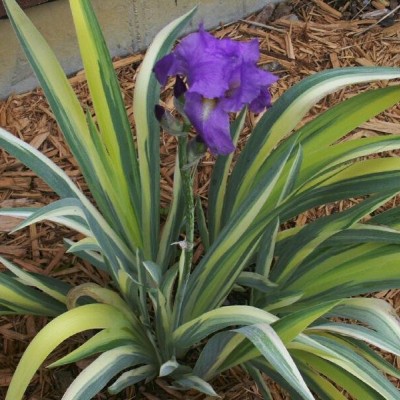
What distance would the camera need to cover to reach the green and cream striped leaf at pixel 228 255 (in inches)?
39.6

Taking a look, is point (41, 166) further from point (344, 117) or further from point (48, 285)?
point (344, 117)

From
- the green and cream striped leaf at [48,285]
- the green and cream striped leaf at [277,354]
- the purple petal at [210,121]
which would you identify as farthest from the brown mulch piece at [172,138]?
the purple petal at [210,121]

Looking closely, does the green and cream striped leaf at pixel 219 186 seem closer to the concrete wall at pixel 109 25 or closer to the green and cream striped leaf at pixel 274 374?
the green and cream striped leaf at pixel 274 374

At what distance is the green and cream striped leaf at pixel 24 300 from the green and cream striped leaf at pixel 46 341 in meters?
0.21

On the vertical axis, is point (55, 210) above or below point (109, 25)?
below

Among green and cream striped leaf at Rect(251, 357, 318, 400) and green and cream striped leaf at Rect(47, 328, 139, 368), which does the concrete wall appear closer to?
green and cream striped leaf at Rect(47, 328, 139, 368)

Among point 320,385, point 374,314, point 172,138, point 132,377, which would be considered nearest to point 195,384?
point 132,377

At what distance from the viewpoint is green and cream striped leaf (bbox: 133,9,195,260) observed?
118 centimetres

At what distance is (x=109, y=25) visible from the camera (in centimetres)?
175

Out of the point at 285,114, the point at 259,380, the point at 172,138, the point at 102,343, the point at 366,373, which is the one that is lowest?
the point at 259,380

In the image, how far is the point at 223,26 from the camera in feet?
6.28

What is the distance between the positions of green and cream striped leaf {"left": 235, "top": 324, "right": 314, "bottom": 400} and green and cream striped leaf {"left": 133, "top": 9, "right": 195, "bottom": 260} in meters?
0.39

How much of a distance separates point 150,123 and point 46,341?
45 cm

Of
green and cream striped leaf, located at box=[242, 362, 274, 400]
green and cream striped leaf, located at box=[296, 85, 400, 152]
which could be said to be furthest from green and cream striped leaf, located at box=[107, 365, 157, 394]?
green and cream striped leaf, located at box=[296, 85, 400, 152]
